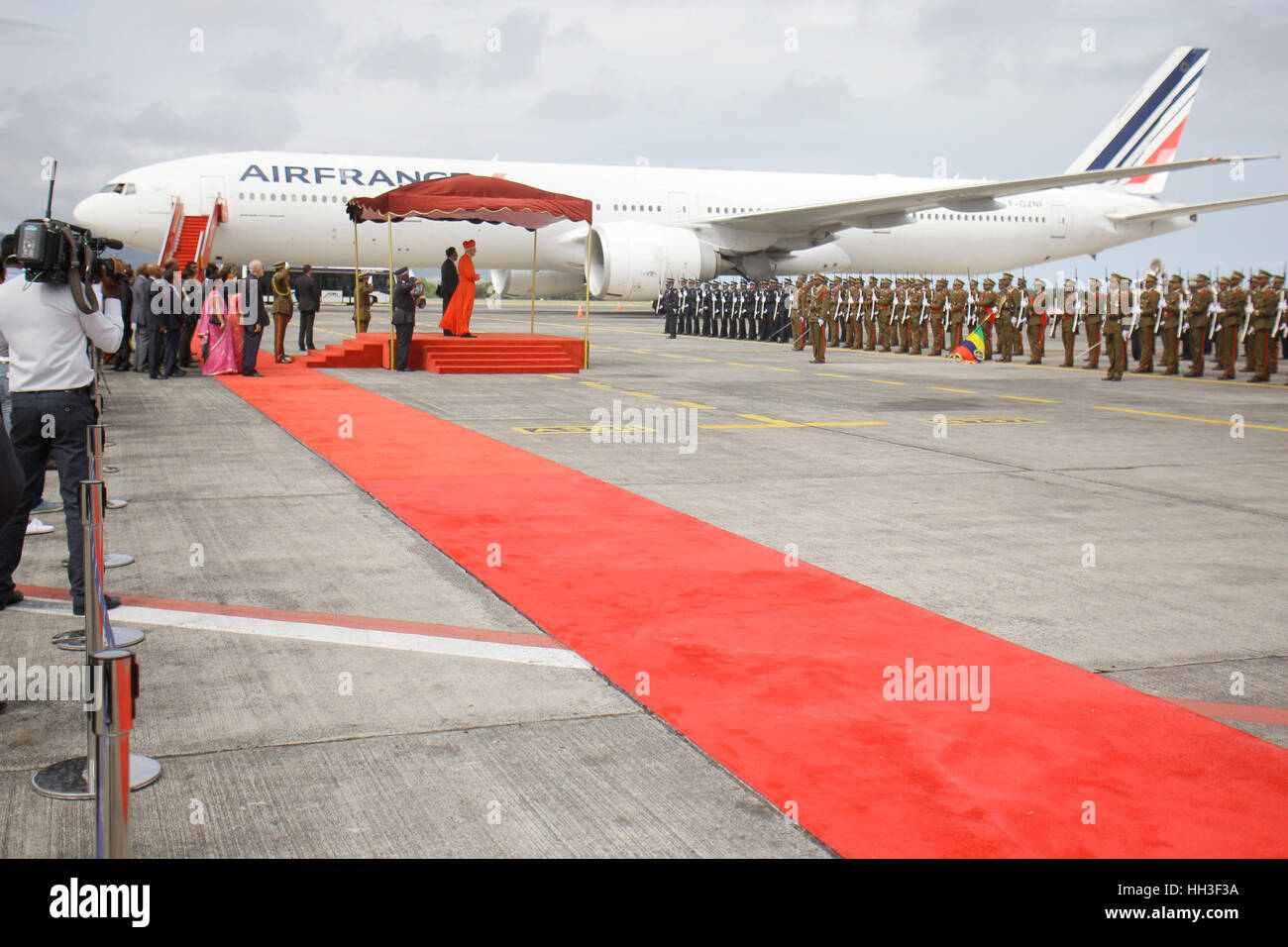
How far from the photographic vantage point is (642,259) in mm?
30234

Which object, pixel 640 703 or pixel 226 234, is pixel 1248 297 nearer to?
pixel 640 703

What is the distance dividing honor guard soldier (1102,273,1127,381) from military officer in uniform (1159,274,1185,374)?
1.62m

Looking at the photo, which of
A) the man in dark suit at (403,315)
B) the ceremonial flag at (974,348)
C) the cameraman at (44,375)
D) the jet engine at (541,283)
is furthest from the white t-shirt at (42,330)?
the jet engine at (541,283)

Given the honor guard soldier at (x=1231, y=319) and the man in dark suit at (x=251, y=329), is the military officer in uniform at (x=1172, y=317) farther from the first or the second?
the man in dark suit at (x=251, y=329)

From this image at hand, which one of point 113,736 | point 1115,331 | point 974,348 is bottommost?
point 113,736

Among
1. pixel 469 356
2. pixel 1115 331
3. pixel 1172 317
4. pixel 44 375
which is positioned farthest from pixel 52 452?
pixel 1172 317

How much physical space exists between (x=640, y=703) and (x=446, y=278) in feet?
56.4

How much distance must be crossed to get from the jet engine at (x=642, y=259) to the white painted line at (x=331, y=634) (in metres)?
25.3

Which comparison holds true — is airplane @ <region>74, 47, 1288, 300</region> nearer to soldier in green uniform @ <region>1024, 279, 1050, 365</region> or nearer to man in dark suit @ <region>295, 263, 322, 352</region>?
soldier in green uniform @ <region>1024, 279, 1050, 365</region>

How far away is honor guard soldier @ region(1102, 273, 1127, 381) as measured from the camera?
18.8 m

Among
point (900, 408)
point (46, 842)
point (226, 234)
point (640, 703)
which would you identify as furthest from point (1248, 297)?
point (226, 234)

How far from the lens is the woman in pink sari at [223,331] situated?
55.7 ft

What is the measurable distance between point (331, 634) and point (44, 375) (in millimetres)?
1888

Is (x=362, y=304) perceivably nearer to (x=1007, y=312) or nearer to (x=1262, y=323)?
(x=1007, y=312)
